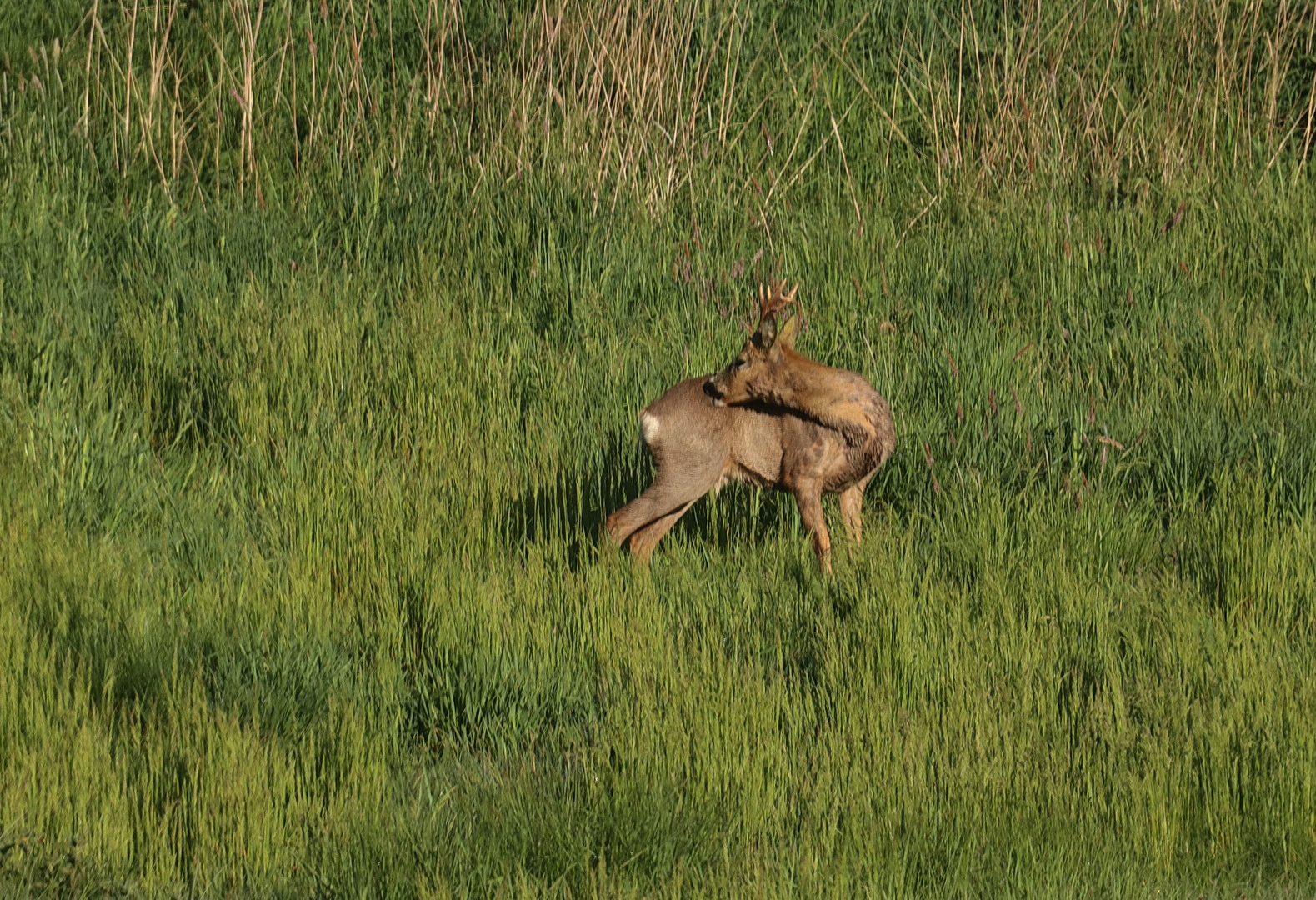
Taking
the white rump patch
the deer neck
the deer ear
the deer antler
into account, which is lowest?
the white rump patch

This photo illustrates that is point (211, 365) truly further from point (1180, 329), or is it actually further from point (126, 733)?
point (1180, 329)

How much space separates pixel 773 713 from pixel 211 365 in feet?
9.63

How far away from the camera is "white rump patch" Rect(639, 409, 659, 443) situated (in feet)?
15.7

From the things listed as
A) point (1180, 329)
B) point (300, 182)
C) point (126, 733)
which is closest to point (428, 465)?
point (126, 733)

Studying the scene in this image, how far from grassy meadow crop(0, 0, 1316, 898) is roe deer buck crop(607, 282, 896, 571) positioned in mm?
266

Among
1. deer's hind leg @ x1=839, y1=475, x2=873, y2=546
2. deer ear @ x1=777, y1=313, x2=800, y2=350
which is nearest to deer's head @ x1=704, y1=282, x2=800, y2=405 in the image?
deer ear @ x1=777, y1=313, x2=800, y2=350

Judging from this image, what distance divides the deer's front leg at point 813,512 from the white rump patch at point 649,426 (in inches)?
17.6

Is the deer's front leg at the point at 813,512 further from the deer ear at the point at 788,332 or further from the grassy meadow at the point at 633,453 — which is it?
the deer ear at the point at 788,332

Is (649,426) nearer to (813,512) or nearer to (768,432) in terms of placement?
(768,432)

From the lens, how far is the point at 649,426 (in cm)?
480

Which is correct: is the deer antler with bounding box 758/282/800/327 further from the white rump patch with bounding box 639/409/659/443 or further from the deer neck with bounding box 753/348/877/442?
the white rump patch with bounding box 639/409/659/443

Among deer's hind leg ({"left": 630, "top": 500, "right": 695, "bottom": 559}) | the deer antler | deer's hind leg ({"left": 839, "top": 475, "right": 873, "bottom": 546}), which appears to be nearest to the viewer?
the deer antler

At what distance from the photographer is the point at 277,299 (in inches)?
260

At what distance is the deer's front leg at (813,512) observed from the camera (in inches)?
189
